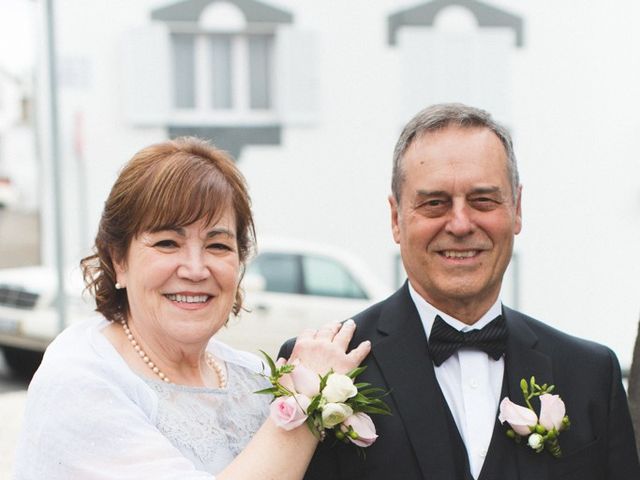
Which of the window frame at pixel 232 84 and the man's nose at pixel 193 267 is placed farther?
the window frame at pixel 232 84

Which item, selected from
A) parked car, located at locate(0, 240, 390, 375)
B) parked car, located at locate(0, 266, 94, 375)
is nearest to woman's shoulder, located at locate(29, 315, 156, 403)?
parked car, located at locate(0, 240, 390, 375)

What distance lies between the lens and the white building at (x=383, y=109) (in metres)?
7.27

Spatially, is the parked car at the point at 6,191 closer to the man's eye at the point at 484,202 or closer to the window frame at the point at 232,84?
the window frame at the point at 232,84

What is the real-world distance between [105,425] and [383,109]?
548cm

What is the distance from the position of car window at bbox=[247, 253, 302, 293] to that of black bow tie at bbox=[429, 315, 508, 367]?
16.1 feet

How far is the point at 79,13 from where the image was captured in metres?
7.32

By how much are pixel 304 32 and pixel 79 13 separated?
1.56 m

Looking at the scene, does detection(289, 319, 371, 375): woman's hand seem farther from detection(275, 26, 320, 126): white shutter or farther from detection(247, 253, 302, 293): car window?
detection(275, 26, 320, 126): white shutter

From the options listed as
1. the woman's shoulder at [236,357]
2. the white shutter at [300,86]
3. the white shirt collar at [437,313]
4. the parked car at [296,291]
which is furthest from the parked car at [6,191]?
the white shirt collar at [437,313]

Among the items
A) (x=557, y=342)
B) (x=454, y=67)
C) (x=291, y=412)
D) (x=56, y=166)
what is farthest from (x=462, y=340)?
(x=56, y=166)

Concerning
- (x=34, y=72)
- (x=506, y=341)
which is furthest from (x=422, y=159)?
(x=34, y=72)

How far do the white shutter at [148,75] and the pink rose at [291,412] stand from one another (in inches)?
212

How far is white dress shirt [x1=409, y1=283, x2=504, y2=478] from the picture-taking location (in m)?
2.26

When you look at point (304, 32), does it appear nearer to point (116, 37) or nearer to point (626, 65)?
point (116, 37)
